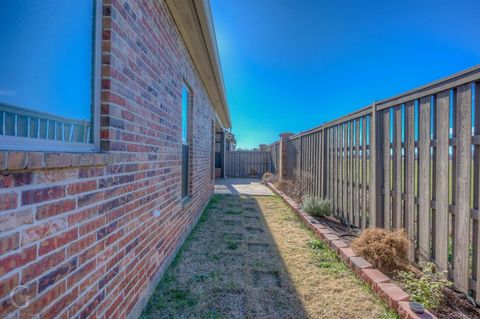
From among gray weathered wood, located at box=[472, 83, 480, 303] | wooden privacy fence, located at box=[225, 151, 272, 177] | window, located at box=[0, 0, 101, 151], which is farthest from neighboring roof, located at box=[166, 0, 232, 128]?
wooden privacy fence, located at box=[225, 151, 272, 177]

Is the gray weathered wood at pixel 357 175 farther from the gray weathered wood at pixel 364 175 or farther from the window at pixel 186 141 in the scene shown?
the window at pixel 186 141

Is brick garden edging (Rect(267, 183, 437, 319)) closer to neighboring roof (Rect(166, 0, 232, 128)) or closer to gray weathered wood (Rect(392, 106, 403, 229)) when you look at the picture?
gray weathered wood (Rect(392, 106, 403, 229))

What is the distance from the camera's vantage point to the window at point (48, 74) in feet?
2.99

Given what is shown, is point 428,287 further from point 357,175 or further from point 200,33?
point 200,33

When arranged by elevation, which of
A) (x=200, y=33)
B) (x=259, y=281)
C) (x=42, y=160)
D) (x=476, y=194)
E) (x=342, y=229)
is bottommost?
(x=259, y=281)

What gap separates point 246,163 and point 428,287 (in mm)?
12617

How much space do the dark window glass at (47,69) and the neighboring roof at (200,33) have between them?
171 centimetres

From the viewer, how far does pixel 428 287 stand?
80.0 inches

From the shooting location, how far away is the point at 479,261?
1.92m

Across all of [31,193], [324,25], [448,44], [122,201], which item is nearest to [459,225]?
[122,201]

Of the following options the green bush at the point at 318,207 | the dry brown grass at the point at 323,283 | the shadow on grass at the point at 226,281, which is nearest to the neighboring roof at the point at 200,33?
the shadow on grass at the point at 226,281

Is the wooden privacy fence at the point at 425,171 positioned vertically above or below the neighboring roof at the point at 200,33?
below

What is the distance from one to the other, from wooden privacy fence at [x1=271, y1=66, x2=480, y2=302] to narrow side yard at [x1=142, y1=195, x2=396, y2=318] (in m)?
0.86

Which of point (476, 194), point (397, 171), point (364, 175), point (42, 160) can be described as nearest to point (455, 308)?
point (476, 194)
